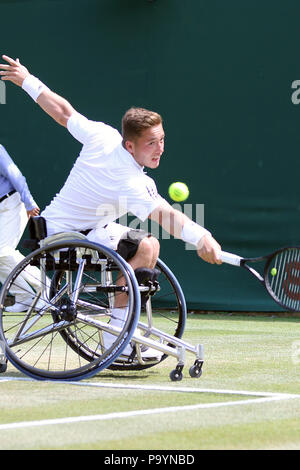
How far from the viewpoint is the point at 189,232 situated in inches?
168

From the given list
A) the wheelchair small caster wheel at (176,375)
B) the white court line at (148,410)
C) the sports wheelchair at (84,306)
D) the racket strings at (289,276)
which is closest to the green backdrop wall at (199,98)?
the sports wheelchair at (84,306)

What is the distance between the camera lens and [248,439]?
10.2 feet

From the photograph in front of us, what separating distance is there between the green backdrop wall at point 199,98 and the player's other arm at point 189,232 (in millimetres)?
4200

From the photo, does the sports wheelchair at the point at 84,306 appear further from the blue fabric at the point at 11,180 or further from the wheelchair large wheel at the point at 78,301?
the blue fabric at the point at 11,180

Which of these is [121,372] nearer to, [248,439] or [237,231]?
[248,439]

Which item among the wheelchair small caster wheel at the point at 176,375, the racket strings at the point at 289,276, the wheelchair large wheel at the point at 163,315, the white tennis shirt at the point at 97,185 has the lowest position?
the wheelchair small caster wheel at the point at 176,375

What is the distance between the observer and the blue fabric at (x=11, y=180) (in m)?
7.34

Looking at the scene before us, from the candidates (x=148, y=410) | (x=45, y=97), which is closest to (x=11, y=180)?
(x=45, y=97)

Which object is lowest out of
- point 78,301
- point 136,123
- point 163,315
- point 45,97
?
point 163,315

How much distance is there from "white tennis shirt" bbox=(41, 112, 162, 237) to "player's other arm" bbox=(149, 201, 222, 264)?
0.11 meters

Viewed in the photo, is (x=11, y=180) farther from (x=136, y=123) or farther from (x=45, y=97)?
(x=136, y=123)

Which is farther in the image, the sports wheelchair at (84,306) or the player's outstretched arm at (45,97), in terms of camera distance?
the player's outstretched arm at (45,97)

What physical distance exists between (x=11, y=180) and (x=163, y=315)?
165 centimetres

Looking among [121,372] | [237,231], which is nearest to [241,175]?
[237,231]
